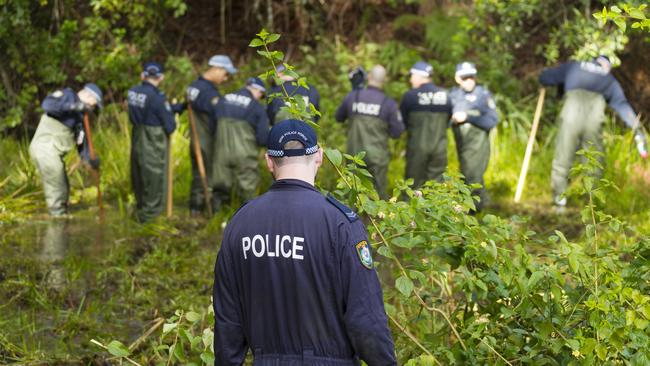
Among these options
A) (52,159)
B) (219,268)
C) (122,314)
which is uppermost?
(219,268)

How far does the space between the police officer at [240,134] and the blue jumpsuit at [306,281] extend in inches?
269

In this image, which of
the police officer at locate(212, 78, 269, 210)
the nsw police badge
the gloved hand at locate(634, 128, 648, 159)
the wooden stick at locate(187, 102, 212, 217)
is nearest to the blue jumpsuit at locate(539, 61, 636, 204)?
the gloved hand at locate(634, 128, 648, 159)

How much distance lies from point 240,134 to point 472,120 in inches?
99.1

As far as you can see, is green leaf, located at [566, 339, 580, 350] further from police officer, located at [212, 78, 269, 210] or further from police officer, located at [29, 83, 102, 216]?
police officer, located at [29, 83, 102, 216]

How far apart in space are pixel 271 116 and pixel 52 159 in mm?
2451

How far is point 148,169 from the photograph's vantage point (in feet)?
35.5

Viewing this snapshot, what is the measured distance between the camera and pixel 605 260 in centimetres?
484

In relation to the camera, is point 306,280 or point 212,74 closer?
point 306,280

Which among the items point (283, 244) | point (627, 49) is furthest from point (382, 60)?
Result: point (283, 244)

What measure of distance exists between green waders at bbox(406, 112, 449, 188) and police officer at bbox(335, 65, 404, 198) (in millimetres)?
212

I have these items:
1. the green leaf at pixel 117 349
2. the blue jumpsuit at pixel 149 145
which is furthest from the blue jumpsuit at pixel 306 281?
the blue jumpsuit at pixel 149 145

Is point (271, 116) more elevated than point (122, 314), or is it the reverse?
point (271, 116)

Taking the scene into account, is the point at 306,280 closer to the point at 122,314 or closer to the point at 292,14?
the point at 122,314

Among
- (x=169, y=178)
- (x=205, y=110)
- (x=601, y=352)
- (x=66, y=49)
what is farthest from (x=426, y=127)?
(x=601, y=352)
